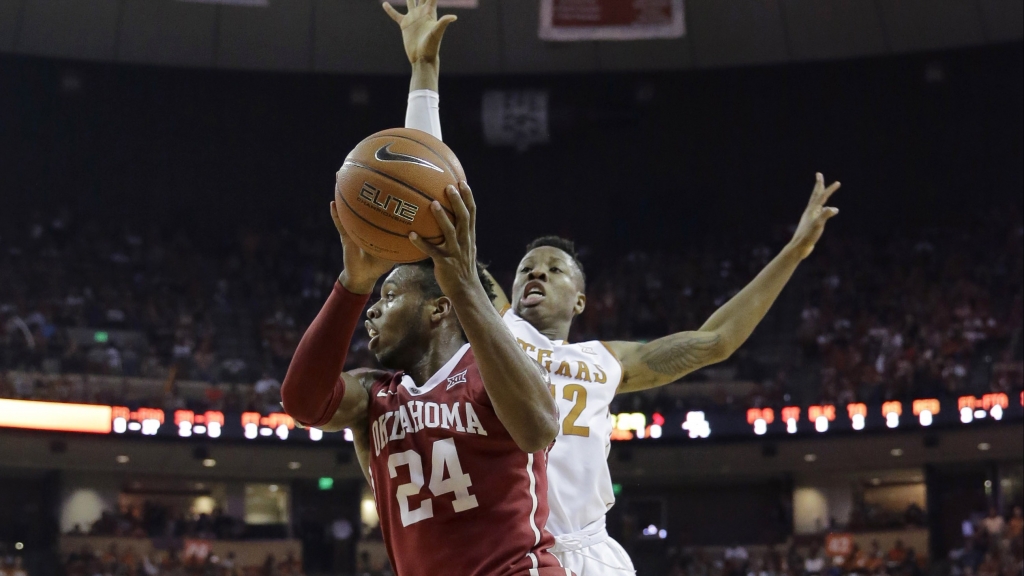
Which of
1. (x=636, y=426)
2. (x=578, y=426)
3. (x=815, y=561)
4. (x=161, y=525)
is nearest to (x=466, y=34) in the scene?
(x=636, y=426)

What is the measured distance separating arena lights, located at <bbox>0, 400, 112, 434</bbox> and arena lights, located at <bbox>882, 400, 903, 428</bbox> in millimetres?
12414

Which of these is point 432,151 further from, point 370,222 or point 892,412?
point 892,412

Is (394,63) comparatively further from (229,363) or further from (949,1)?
(949,1)

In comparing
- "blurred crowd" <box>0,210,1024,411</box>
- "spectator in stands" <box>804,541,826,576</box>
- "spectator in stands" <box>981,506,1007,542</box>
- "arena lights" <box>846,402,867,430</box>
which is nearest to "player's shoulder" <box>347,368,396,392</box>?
"blurred crowd" <box>0,210,1024,411</box>

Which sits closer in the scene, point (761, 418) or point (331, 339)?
point (331, 339)

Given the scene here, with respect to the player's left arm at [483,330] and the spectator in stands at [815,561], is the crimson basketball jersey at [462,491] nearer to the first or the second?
the player's left arm at [483,330]

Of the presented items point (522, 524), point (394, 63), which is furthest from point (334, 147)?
point (522, 524)

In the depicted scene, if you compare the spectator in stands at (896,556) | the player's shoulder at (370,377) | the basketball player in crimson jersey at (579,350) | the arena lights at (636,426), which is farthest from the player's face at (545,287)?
the spectator in stands at (896,556)

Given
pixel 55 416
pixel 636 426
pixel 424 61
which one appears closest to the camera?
pixel 424 61

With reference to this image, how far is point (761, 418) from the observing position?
18.9 m

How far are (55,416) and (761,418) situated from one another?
11312mm

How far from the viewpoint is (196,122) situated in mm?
23703

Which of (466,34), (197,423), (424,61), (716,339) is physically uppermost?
(466,34)

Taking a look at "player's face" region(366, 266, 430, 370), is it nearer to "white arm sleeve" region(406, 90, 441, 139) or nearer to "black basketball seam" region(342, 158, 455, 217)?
"black basketball seam" region(342, 158, 455, 217)
